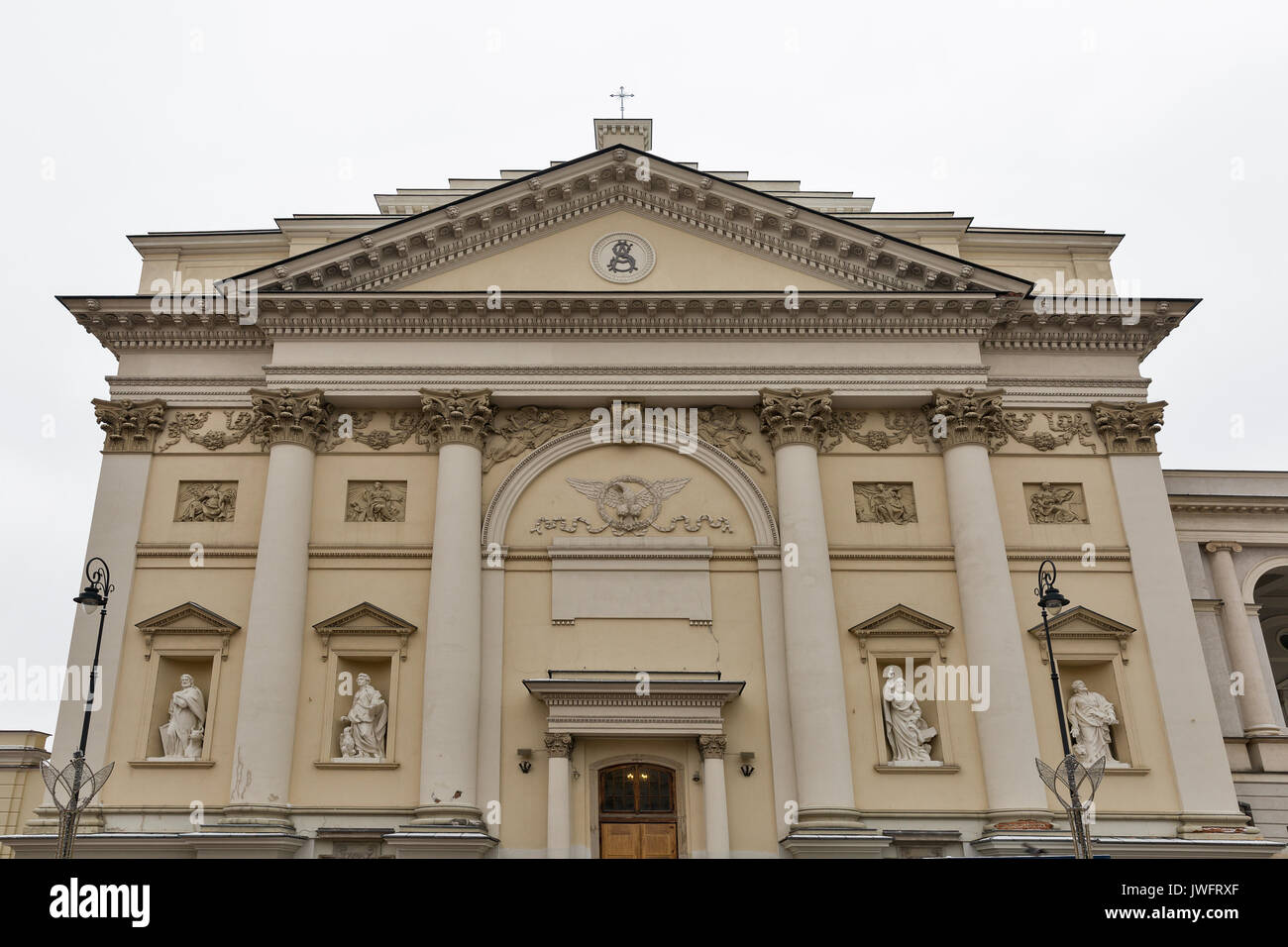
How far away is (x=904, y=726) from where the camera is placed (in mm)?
19438

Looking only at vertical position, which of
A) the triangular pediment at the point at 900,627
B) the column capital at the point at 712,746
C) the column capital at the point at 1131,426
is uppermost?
the column capital at the point at 1131,426

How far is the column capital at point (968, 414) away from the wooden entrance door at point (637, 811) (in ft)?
30.8

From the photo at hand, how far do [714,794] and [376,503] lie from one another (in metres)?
9.29

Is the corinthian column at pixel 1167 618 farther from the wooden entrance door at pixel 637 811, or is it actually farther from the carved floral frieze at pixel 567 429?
the wooden entrance door at pixel 637 811

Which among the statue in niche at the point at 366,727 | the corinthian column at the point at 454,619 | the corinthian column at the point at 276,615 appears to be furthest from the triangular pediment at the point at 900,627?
the corinthian column at the point at 276,615

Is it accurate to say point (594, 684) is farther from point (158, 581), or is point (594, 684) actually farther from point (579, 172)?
point (579, 172)

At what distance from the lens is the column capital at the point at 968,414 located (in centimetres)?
2134

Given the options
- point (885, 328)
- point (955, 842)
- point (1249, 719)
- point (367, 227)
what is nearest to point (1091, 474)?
point (885, 328)

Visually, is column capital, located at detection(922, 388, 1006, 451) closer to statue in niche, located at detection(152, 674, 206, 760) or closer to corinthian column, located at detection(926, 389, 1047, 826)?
corinthian column, located at detection(926, 389, 1047, 826)

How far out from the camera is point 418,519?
2103 centimetres

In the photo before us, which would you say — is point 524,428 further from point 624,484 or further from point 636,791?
point 636,791

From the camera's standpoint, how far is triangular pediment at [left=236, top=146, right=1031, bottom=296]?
21.8 meters

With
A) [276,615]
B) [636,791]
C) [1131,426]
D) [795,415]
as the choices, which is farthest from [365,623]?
[1131,426]
